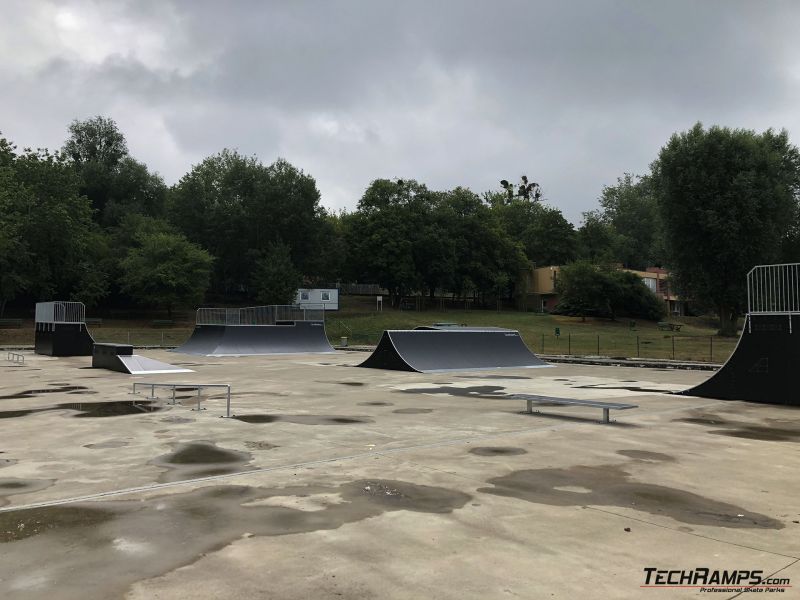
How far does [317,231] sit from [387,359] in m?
46.4

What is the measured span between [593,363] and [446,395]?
47.4 ft

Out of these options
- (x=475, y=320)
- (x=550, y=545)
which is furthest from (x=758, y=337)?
(x=475, y=320)

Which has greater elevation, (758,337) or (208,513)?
(758,337)

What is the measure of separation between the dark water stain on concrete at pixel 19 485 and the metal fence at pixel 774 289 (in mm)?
13785

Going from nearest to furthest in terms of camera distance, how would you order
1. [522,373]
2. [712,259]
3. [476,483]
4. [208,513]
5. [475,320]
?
1. [208,513]
2. [476,483]
3. [522,373]
4. [712,259]
5. [475,320]

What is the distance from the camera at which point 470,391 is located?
16344 millimetres

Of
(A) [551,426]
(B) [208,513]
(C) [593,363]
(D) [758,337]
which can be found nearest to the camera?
(B) [208,513]

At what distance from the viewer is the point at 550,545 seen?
466 cm

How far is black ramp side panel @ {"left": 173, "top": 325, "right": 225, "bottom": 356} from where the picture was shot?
111ft

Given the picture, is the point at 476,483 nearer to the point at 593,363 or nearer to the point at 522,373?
the point at 522,373

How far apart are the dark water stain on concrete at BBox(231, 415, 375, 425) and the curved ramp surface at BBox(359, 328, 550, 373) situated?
1125 cm

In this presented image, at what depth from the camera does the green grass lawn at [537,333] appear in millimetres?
35812

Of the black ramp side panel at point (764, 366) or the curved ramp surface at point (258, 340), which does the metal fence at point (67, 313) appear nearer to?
the curved ramp surface at point (258, 340)

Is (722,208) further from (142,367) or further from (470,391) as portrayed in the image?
(142,367)
